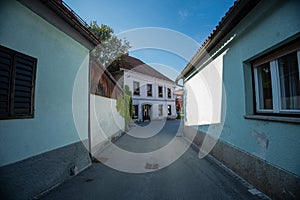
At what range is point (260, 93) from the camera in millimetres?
3203

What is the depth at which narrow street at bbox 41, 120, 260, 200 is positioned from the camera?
9.15 ft

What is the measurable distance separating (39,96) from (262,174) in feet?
14.4

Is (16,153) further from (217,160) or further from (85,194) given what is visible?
(217,160)

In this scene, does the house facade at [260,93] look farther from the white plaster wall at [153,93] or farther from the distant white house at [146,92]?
the white plaster wall at [153,93]

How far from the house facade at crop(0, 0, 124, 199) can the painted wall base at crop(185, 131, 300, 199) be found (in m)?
3.98

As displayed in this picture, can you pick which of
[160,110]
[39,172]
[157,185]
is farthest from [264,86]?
[160,110]

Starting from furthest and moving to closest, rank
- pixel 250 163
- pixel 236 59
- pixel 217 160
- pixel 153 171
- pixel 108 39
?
pixel 108 39
pixel 217 160
pixel 153 171
pixel 236 59
pixel 250 163

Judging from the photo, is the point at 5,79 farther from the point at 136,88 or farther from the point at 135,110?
the point at 136,88

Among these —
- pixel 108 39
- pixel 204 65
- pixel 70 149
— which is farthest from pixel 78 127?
pixel 108 39

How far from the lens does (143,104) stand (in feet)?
67.1

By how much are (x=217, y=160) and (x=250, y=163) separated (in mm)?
1710

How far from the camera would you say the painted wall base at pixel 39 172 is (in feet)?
7.45

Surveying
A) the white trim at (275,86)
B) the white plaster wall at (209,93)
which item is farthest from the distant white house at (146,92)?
the white trim at (275,86)

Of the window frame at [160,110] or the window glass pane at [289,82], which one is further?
the window frame at [160,110]
